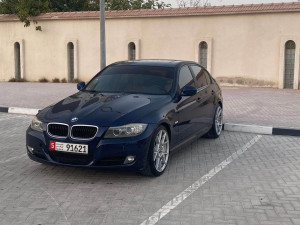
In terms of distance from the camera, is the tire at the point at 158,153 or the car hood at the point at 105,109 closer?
the car hood at the point at 105,109

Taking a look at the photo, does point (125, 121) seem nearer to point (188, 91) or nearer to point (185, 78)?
point (188, 91)

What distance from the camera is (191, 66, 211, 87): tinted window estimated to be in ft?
26.1

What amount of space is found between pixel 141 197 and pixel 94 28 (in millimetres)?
18559

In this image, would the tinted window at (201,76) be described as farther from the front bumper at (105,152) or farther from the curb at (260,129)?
the front bumper at (105,152)

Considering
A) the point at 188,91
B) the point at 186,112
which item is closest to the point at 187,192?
the point at 186,112

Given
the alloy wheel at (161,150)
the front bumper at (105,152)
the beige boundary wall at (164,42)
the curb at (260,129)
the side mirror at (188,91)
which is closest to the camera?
the front bumper at (105,152)

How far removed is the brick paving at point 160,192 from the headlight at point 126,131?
65 centimetres

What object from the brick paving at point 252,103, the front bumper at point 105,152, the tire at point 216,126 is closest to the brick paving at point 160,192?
the front bumper at point 105,152

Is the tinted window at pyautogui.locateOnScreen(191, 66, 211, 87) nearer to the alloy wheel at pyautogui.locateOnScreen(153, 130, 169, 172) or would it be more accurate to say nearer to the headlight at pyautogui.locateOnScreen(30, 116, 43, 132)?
the alloy wheel at pyautogui.locateOnScreen(153, 130, 169, 172)

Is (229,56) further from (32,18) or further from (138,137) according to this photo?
(138,137)

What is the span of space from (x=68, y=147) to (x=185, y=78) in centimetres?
261

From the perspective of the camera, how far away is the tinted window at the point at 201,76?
7.95m

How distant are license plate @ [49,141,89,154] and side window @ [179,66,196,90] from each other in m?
2.18

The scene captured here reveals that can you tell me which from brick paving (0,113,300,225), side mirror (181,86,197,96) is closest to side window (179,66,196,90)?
side mirror (181,86,197,96)
